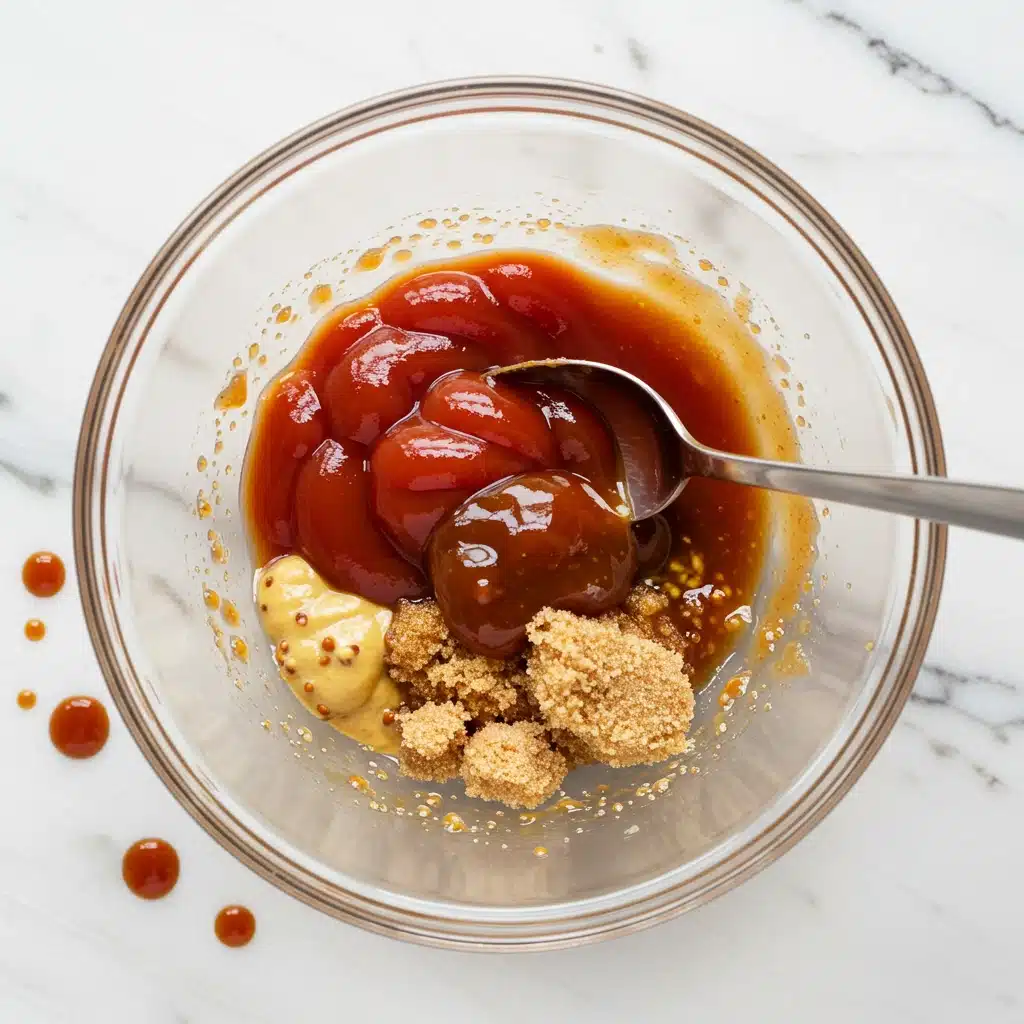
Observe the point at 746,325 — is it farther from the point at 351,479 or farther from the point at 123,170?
the point at 123,170

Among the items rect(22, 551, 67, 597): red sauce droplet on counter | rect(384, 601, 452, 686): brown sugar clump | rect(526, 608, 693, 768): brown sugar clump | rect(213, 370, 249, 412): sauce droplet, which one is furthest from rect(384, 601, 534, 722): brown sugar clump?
rect(22, 551, 67, 597): red sauce droplet on counter

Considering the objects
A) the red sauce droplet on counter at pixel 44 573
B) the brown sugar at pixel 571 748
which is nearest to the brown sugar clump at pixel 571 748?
the brown sugar at pixel 571 748

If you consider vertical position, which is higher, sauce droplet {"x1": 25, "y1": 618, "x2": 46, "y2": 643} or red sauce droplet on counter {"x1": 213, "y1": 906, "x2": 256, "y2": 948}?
sauce droplet {"x1": 25, "y1": 618, "x2": 46, "y2": 643}

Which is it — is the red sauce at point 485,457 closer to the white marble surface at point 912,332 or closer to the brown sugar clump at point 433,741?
the brown sugar clump at point 433,741

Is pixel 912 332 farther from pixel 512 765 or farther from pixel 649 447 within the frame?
pixel 512 765

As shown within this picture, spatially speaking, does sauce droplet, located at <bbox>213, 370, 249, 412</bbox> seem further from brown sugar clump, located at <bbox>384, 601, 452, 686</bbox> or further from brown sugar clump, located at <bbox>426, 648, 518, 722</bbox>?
brown sugar clump, located at <bbox>426, 648, 518, 722</bbox>

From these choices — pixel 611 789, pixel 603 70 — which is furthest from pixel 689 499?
pixel 603 70
